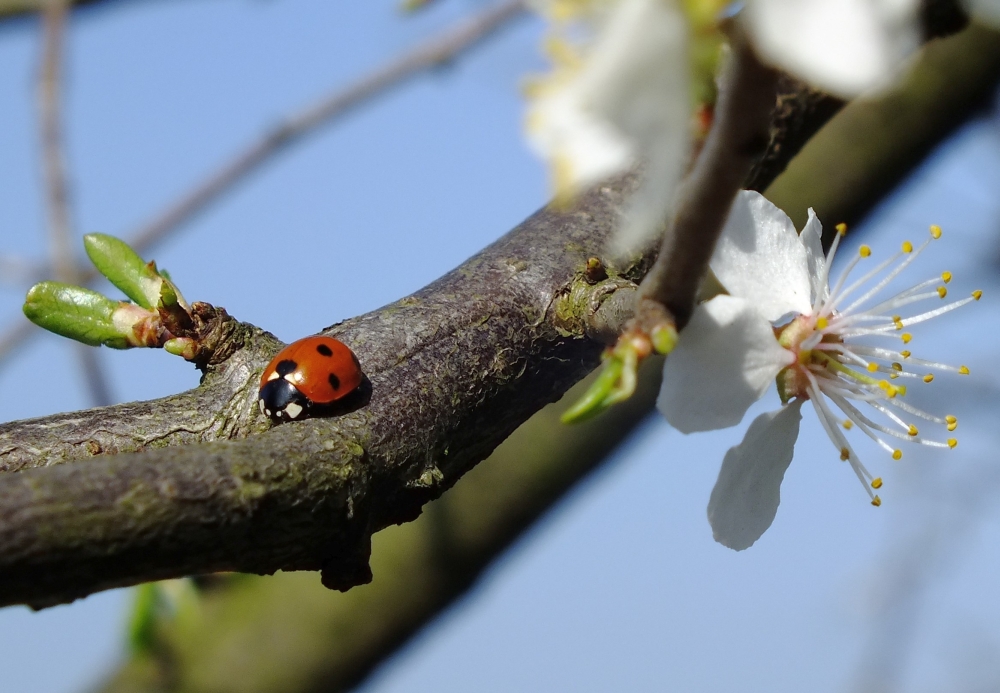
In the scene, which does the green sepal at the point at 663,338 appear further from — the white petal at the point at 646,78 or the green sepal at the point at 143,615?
the green sepal at the point at 143,615

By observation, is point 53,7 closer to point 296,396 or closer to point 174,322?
point 174,322

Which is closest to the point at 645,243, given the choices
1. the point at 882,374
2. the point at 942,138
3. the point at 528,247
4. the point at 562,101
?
the point at 528,247

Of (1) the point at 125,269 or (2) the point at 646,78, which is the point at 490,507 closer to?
(1) the point at 125,269

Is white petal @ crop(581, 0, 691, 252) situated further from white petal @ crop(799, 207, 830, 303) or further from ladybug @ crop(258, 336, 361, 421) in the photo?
white petal @ crop(799, 207, 830, 303)

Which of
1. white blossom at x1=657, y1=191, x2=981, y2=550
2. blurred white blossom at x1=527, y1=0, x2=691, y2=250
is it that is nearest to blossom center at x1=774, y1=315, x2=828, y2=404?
white blossom at x1=657, y1=191, x2=981, y2=550

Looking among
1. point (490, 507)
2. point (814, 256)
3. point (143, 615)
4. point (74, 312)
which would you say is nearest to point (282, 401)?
point (74, 312)
